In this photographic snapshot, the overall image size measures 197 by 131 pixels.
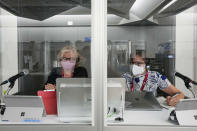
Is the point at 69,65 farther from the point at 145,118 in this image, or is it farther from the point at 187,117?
the point at 187,117

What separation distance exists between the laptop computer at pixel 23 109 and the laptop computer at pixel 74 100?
0.53 ft

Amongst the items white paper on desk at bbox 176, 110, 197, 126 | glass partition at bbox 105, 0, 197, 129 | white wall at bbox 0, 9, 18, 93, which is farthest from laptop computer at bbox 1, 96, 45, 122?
white wall at bbox 0, 9, 18, 93

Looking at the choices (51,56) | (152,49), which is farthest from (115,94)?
(51,56)

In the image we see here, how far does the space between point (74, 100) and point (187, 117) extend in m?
0.86

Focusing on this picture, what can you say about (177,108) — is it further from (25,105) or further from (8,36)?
(8,36)

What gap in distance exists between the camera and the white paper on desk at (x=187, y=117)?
1.41m

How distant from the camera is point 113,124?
145 cm

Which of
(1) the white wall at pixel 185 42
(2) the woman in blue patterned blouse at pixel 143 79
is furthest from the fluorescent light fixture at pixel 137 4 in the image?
(2) the woman in blue patterned blouse at pixel 143 79

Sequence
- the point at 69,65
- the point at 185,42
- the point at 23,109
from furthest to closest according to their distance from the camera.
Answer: the point at 185,42 → the point at 69,65 → the point at 23,109

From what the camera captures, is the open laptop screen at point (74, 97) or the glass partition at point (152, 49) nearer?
the open laptop screen at point (74, 97)

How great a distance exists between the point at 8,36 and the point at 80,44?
155cm

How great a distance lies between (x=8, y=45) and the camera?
3408 millimetres

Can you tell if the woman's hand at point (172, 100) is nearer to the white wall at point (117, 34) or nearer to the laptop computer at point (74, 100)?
the laptop computer at point (74, 100)

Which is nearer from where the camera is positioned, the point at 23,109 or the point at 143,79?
the point at 23,109
